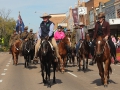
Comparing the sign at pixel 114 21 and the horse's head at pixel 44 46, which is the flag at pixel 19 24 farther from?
A: the horse's head at pixel 44 46

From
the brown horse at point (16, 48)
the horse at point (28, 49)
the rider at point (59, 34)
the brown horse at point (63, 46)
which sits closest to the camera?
the brown horse at point (63, 46)

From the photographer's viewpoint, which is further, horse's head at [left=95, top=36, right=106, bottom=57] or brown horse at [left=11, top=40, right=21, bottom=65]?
brown horse at [left=11, top=40, right=21, bottom=65]

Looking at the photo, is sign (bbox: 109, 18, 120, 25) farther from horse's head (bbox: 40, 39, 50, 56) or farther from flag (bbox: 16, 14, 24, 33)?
horse's head (bbox: 40, 39, 50, 56)

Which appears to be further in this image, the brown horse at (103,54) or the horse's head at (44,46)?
the horse's head at (44,46)

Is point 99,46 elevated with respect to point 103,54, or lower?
elevated

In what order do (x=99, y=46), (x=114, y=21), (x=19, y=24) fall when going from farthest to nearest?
(x=114, y=21), (x=19, y=24), (x=99, y=46)

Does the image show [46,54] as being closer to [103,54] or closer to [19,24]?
[103,54]

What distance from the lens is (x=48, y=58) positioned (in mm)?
11898

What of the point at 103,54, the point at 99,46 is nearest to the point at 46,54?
the point at 99,46

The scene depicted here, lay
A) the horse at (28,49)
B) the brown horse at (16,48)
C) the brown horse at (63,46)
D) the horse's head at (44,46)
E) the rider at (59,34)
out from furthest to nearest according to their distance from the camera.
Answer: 1. the brown horse at (16,48)
2. the horse at (28,49)
3. the rider at (59,34)
4. the brown horse at (63,46)
5. the horse's head at (44,46)

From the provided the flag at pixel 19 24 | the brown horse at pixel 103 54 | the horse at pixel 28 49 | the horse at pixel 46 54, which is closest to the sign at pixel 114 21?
the flag at pixel 19 24

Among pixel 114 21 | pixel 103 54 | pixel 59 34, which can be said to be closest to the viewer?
pixel 103 54

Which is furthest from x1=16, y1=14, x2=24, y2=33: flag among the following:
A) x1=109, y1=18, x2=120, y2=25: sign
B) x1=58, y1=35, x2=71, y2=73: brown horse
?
x1=58, y1=35, x2=71, y2=73: brown horse

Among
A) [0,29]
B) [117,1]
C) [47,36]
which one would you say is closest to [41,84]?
[47,36]
